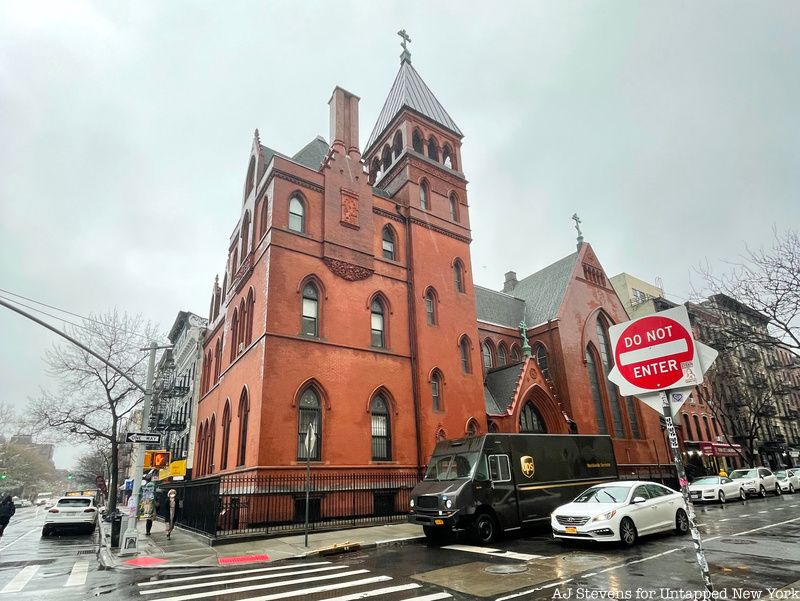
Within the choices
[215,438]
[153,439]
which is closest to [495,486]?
[153,439]

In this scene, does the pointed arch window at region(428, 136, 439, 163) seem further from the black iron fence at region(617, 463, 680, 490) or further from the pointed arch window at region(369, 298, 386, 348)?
the black iron fence at region(617, 463, 680, 490)

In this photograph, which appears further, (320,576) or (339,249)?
(339,249)

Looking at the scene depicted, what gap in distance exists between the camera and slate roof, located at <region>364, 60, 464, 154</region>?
98.8 ft

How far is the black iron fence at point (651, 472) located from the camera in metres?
30.3

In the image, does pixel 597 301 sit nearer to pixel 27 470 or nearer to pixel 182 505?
pixel 182 505

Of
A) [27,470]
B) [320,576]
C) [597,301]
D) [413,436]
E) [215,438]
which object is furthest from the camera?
[27,470]

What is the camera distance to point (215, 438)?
83.5 ft

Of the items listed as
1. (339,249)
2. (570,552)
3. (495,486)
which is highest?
(339,249)

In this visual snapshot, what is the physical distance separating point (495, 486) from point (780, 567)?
22.2ft

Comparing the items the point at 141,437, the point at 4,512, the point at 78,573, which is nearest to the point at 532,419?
the point at 141,437

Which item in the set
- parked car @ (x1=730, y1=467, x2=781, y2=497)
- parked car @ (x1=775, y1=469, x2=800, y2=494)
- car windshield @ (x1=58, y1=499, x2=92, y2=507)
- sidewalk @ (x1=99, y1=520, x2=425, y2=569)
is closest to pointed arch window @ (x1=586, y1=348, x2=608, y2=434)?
parked car @ (x1=730, y1=467, x2=781, y2=497)

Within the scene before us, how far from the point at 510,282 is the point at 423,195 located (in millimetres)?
19656

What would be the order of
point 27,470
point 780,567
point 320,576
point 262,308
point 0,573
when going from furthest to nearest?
point 27,470, point 262,308, point 0,573, point 320,576, point 780,567

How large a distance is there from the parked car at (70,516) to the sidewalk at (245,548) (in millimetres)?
7767
